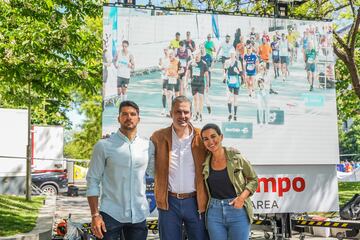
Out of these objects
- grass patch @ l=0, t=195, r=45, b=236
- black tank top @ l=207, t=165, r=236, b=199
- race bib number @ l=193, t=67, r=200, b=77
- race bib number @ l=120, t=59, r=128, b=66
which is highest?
race bib number @ l=120, t=59, r=128, b=66

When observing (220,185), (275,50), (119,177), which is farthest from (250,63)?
(119,177)

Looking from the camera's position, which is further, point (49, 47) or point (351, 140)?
point (351, 140)

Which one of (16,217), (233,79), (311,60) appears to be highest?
(311,60)

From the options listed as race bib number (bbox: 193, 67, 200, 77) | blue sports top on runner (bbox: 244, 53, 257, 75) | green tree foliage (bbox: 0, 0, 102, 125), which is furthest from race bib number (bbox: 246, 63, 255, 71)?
green tree foliage (bbox: 0, 0, 102, 125)

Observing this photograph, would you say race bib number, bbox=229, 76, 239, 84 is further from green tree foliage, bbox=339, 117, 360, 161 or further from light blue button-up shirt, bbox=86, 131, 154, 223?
green tree foliage, bbox=339, 117, 360, 161

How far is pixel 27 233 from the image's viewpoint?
316 inches

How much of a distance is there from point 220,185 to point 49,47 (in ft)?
19.2

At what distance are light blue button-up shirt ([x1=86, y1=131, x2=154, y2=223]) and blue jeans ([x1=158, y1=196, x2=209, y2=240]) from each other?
0.31 m

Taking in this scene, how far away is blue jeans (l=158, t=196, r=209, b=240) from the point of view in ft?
12.8

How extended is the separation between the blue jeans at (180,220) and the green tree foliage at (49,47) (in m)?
5.24

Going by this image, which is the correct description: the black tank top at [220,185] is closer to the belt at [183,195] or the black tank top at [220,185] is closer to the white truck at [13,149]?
the belt at [183,195]

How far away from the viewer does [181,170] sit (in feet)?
12.8

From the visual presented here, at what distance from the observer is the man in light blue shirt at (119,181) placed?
363 cm

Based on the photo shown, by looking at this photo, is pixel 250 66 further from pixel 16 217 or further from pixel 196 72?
pixel 16 217
